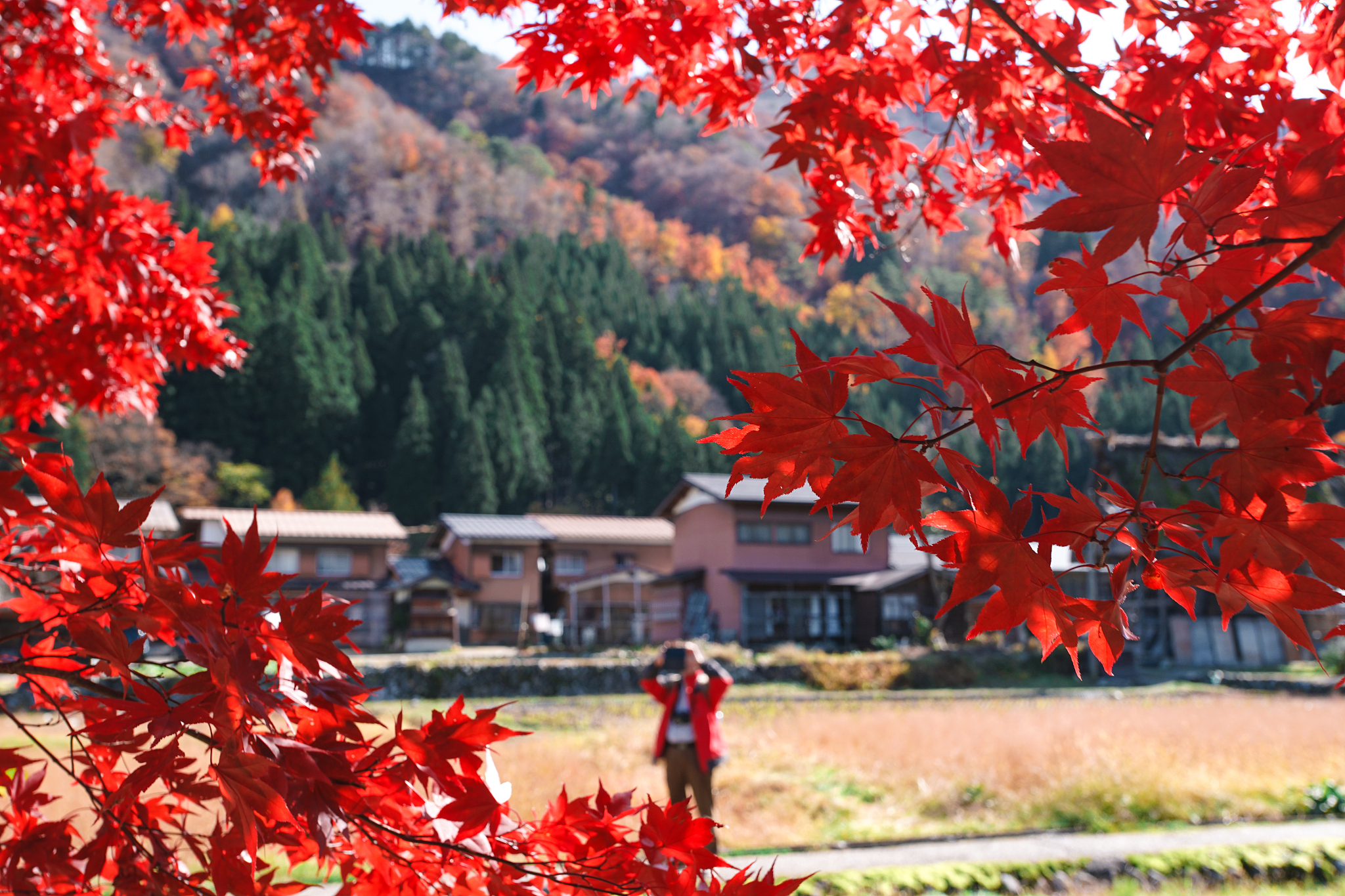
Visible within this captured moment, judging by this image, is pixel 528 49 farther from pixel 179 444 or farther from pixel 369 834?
pixel 179 444

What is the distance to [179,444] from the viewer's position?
42.8m

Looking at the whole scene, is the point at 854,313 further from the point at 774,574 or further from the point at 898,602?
the point at 774,574

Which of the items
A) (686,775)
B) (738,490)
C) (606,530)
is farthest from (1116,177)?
(606,530)

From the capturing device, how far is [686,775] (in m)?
6.18

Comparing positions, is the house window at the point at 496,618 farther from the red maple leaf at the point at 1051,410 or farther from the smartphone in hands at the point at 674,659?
the red maple leaf at the point at 1051,410

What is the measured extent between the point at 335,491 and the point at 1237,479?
44.4 m

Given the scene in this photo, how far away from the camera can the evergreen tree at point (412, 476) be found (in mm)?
44562

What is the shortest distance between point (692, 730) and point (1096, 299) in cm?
542

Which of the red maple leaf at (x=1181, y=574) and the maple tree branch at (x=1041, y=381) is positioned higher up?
the maple tree branch at (x=1041, y=381)

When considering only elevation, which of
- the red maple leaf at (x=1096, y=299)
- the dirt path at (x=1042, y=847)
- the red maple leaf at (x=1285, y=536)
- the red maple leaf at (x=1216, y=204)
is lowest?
the dirt path at (x=1042, y=847)

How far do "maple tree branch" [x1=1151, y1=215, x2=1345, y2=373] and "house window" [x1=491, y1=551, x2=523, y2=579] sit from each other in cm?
3612

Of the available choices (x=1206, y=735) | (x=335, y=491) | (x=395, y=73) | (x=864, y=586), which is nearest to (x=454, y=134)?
(x=395, y=73)

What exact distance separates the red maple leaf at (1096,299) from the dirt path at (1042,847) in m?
5.40

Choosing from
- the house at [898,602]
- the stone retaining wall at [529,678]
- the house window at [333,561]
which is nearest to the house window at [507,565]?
the house window at [333,561]
